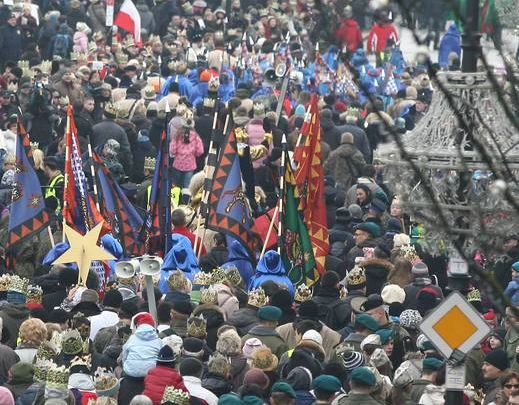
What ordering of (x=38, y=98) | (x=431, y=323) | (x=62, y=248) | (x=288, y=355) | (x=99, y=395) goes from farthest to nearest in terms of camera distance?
(x=38, y=98), (x=62, y=248), (x=288, y=355), (x=99, y=395), (x=431, y=323)

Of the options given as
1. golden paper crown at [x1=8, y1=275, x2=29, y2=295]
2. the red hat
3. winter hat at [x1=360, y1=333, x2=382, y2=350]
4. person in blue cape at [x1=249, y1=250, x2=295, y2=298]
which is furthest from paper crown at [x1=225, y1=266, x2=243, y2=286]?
winter hat at [x1=360, y1=333, x2=382, y2=350]

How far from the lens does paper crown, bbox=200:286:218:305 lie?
1480 centimetres

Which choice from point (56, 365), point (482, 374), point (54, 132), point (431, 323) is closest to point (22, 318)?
point (56, 365)

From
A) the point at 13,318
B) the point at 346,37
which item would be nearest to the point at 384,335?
the point at 13,318

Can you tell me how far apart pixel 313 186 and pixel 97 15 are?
2012 cm

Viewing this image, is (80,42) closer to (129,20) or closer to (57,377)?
(129,20)

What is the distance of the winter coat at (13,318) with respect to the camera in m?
14.3

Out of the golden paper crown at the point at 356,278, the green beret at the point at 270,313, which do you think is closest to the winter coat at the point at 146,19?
the golden paper crown at the point at 356,278

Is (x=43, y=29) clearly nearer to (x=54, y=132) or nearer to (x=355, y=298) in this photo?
(x=54, y=132)

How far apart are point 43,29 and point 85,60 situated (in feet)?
15.7

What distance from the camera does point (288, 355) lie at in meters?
13.4

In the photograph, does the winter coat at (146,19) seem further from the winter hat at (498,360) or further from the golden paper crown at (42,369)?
the golden paper crown at (42,369)

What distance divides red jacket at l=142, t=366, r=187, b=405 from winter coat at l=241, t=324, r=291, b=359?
1.62m

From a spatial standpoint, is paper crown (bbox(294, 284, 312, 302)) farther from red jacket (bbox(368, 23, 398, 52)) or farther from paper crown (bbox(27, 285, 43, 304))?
red jacket (bbox(368, 23, 398, 52))
